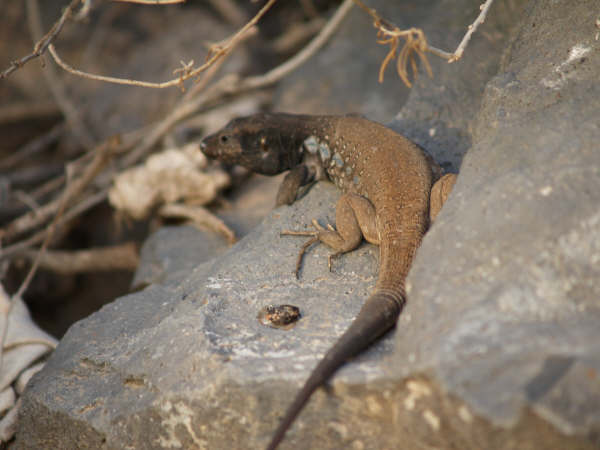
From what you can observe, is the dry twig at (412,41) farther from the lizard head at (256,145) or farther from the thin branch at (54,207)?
the thin branch at (54,207)

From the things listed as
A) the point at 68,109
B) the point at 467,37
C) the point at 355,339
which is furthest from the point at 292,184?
the point at 68,109

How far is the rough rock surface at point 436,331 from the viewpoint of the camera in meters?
1.79

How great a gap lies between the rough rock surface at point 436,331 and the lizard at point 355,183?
118mm

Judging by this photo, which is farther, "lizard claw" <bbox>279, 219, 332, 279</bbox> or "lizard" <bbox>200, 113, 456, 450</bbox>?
"lizard claw" <bbox>279, 219, 332, 279</bbox>

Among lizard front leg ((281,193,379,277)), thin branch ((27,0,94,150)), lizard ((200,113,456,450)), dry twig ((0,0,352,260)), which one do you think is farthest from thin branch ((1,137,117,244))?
lizard front leg ((281,193,379,277))

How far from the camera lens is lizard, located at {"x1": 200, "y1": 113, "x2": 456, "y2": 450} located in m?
2.42

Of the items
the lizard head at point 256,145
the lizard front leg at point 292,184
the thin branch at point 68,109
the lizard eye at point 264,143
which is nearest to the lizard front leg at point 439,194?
the lizard front leg at point 292,184

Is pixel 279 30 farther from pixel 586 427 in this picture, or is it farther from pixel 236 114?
pixel 586 427

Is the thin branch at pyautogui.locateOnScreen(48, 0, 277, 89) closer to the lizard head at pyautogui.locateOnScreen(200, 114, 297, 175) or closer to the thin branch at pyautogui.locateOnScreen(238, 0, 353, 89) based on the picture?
the lizard head at pyautogui.locateOnScreen(200, 114, 297, 175)

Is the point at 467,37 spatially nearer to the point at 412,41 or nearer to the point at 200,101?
the point at 412,41

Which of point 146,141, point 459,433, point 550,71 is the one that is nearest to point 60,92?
point 146,141

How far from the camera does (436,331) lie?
2.00 m

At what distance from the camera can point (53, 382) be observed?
3.03 meters

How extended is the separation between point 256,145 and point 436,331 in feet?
9.25
